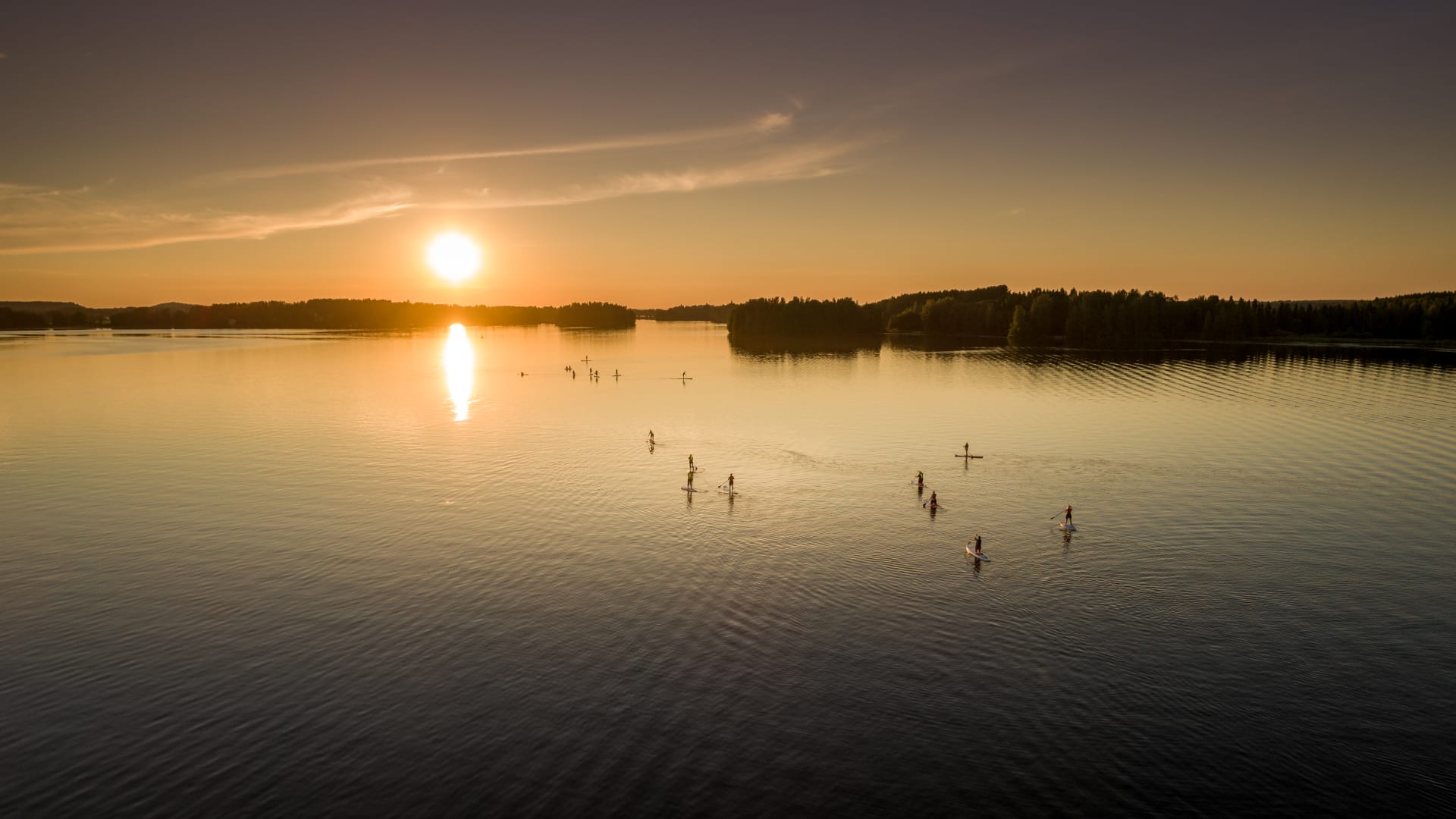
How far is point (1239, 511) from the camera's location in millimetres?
71125

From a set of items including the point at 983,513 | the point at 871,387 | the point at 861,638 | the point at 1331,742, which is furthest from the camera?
the point at 871,387

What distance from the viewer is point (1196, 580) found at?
53469mm

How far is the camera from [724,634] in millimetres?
45156

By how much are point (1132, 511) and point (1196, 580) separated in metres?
18.7

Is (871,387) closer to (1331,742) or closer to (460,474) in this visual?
(460,474)

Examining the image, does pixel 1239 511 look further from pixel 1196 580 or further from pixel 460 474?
pixel 460 474

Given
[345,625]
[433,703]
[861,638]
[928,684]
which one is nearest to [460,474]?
[345,625]

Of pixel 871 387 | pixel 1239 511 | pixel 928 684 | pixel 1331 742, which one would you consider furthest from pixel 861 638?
pixel 871 387

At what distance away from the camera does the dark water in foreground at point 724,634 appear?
3206 cm

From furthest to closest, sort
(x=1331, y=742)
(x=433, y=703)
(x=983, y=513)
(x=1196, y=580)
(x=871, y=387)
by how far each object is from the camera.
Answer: (x=871, y=387)
(x=983, y=513)
(x=1196, y=580)
(x=433, y=703)
(x=1331, y=742)

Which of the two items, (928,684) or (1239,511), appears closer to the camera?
(928,684)

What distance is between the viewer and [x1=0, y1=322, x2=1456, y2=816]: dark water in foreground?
32062 millimetres

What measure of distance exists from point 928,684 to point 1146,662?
43.0ft

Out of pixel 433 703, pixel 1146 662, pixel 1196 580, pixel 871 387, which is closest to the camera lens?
pixel 433 703
